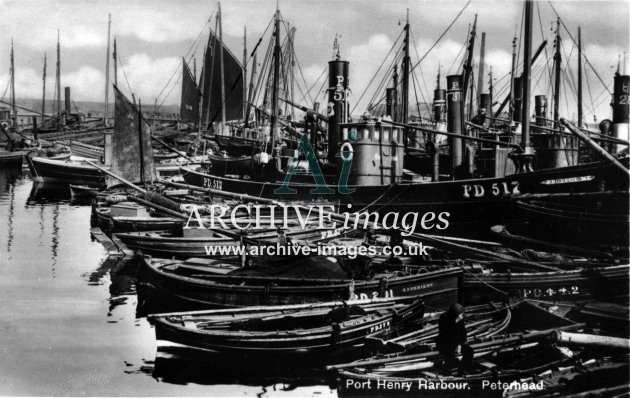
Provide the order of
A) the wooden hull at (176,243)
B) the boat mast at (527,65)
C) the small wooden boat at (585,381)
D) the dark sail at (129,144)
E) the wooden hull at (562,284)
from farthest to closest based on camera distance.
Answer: the dark sail at (129,144) < the wooden hull at (176,243) < the boat mast at (527,65) < the wooden hull at (562,284) < the small wooden boat at (585,381)

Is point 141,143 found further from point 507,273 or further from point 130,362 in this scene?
point 507,273

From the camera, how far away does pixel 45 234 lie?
103ft

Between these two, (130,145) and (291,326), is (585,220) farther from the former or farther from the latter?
(130,145)

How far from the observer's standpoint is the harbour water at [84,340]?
42.4 feet

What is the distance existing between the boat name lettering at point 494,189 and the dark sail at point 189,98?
36.3 metres

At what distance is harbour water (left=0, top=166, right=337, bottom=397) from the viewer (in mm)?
12938

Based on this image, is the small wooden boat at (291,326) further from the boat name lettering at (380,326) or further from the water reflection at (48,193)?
the water reflection at (48,193)

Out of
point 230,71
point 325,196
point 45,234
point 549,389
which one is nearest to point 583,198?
point 549,389

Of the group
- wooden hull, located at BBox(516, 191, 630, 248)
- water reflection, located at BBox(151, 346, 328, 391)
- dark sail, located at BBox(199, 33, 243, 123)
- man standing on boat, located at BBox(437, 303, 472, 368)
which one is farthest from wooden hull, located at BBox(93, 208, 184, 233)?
dark sail, located at BBox(199, 33, 243, 123)

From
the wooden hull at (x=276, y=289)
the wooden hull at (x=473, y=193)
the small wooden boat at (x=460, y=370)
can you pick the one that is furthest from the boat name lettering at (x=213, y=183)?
the small wooden boat at (x=460, y=370)

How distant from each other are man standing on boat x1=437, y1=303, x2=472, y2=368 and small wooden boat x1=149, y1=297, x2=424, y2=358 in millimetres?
2478

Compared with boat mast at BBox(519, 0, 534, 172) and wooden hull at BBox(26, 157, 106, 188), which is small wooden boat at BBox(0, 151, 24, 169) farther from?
boat mast at BBox(519, 0, 534, 172)

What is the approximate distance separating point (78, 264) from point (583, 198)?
20.1 m

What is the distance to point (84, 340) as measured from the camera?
51.2ft
